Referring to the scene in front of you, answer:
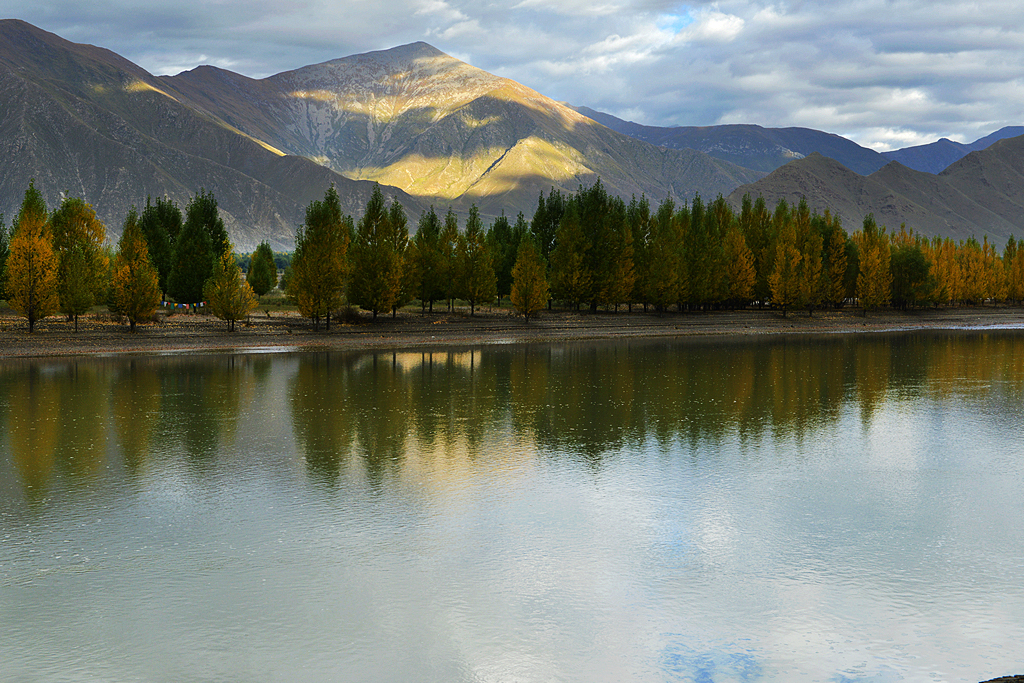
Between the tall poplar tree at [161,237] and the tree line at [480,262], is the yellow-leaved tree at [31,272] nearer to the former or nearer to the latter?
the tree line at [480,262]

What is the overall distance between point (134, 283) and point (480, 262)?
3714 cm

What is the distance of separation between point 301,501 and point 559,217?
99282 mm

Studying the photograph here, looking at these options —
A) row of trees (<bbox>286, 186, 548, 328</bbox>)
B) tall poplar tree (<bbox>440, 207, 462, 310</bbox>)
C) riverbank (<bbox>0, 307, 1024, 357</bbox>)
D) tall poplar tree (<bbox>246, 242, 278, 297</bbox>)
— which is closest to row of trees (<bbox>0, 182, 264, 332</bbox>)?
riverbank (<bbox>0, 307, 1024, 357</bbox>)

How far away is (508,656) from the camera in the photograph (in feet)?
38.1

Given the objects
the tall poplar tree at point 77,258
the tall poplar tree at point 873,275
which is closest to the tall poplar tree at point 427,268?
the tall poplar tree at point 77,258

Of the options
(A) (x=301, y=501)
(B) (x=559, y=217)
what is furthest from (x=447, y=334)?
(A) (x=301, y=501)

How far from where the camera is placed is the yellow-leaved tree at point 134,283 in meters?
67.3

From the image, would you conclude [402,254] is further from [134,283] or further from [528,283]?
[134,283]

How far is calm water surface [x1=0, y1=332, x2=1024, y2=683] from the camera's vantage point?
463 inches

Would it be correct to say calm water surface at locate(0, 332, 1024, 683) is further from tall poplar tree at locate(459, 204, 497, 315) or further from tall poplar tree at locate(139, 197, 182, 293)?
tall poplar tree at locate(139, 197, 182, 293)

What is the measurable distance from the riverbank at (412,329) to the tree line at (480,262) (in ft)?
6.73

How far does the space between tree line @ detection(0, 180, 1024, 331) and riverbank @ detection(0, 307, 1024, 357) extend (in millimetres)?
2051

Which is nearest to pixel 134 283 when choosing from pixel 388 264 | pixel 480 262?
pixel 388 264

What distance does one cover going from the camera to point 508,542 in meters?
16.4
